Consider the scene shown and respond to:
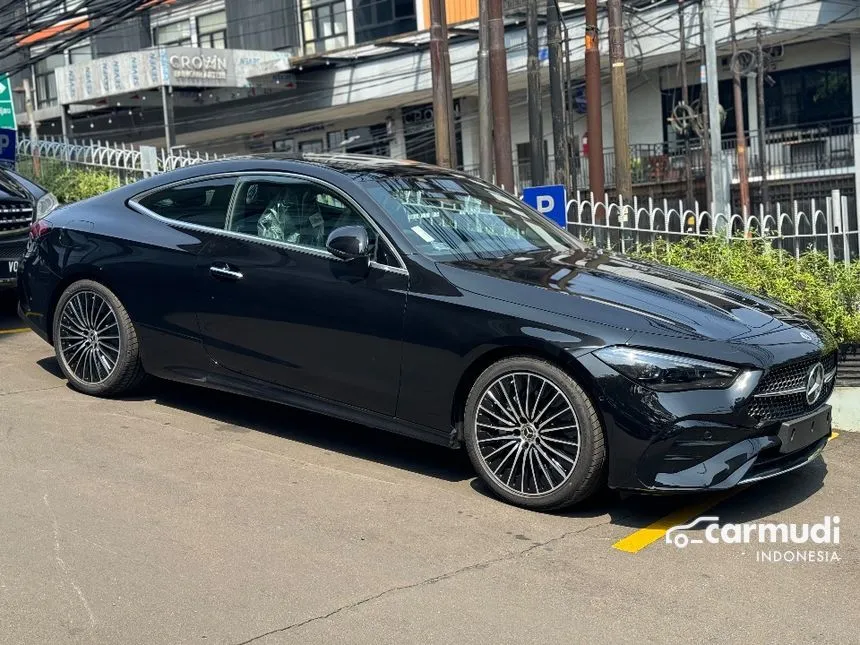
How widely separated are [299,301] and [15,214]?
13.8 ft

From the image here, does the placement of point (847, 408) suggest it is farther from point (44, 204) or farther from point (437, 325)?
point (44, 204)

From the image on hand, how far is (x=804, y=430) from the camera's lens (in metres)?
4.89

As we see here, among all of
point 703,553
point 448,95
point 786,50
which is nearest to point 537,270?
point 703,553

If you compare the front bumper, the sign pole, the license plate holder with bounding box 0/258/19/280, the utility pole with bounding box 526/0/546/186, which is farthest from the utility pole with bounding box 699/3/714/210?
the front bumper

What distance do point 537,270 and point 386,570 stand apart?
5.88 feet

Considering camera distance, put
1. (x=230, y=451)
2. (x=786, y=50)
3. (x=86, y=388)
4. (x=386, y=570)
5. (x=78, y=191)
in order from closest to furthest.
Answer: (x=386, y=570) < (x=230, y=451) < (x=86, y=388) < (x=78, y=191) < (x=786, y=50)

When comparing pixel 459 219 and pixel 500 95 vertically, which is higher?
pixel 500 95

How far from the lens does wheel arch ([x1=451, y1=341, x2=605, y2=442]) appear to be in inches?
186

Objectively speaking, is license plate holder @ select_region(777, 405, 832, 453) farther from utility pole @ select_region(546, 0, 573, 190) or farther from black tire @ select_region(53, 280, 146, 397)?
utility pole @ select_region(546, 0, 573, 190)

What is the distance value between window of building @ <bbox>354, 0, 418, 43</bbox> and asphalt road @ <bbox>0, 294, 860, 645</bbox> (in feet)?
84.4

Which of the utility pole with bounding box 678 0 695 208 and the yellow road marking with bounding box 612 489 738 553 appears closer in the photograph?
the yellow road marking with bounding box 612 489 738 553

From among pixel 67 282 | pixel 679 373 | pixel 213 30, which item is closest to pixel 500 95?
pixel 67 282

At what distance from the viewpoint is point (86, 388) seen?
21.7 feet

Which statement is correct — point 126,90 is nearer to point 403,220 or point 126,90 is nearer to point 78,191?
point 78,191
